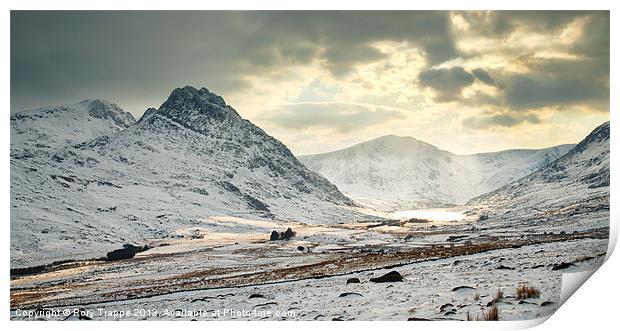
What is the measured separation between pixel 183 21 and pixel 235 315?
1270 cm

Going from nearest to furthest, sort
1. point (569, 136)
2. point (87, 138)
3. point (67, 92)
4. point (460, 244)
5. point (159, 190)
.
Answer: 1. point (569, 136)
2. point (67, 92)
3. point (460, 244)
4. point (159, 190)
5. point (87, 138)

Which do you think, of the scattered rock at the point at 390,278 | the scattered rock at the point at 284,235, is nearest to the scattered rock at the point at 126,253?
the scattered rock at the point at 284,235

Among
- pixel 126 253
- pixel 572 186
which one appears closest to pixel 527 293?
pixel 572 186

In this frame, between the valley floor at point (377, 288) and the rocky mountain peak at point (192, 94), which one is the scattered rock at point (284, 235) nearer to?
the rocky mountain peak at point (192, 94)

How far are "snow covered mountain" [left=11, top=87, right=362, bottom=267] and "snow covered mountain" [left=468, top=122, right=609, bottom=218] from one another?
1781 cm

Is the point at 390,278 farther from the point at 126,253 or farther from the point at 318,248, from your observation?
the point at 126,253

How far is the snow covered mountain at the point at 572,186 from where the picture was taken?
21.1 metres

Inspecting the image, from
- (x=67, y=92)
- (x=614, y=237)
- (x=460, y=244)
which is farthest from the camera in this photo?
(x=460, y=244)

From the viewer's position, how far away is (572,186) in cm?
3016

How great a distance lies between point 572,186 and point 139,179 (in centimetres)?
9373

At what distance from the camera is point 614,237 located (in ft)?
63.7
